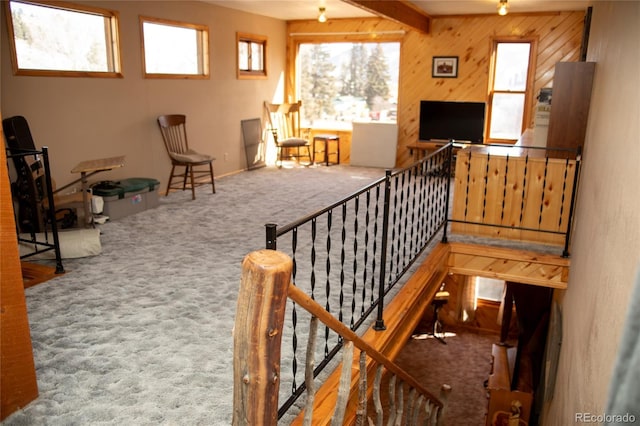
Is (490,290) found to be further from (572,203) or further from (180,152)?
(180,152)

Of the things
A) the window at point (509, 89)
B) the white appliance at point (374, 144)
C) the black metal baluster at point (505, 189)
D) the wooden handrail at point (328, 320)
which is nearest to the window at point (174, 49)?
the white appliance at point (374, 144)

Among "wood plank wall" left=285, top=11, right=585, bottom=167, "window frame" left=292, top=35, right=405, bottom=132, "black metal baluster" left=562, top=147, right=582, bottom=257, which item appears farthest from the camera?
"window frame" left=292, top=35, right=405, bottom=132

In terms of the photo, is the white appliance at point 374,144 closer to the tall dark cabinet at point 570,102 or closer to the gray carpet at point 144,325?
the gray carpet at point 144,325

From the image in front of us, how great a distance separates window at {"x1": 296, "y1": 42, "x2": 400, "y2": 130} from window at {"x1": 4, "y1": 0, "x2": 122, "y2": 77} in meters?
4.16

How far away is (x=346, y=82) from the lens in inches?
357

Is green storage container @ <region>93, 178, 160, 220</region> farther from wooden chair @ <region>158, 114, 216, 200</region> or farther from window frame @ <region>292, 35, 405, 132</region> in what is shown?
window frame @ <region>292, 35, 405, 132</region>

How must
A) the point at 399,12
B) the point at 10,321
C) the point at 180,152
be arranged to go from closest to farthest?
1. the point at 10,321
2. the point at 399,12
3. the point at 180,152

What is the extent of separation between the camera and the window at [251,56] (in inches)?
318

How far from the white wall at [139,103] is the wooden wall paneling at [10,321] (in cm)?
312

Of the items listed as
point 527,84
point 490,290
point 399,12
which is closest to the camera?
point 399,12

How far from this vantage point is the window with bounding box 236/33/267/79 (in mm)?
8070

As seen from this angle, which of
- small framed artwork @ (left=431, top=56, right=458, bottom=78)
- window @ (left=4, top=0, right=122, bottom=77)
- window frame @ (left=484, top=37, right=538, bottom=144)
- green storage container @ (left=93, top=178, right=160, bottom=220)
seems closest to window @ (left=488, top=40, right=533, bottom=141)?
window frame @ (left=484, top=37, right=538, bottom=144)

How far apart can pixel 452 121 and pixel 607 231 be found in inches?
230

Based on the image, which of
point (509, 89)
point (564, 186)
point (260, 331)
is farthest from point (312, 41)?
point (260, 331)
